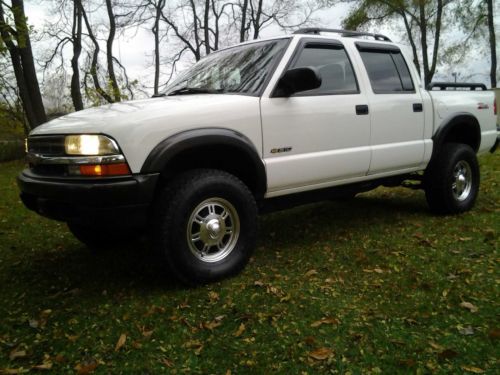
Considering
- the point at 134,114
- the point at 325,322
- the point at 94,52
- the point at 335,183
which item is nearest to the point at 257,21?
the point at 94,52

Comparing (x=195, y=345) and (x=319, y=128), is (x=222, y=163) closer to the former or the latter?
(x=319, y=128)

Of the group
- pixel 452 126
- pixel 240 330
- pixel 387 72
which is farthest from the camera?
pixel 452 126

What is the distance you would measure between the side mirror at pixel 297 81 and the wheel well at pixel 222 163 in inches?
24.9

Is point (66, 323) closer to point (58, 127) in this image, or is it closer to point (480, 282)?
point (58, 127)

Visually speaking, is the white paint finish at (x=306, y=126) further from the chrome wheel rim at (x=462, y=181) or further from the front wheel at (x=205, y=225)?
the chrome wheel rim at (x=462, y=181)

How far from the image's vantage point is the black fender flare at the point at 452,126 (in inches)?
201

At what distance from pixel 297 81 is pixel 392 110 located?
145 cm

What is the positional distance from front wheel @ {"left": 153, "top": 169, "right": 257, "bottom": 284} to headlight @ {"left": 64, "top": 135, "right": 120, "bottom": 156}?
20.0 inches

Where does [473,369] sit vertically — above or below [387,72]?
below

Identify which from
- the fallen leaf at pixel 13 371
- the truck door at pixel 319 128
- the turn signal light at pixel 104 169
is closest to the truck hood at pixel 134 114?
the turn signal light at pixel 104 169

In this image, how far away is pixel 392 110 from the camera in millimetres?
4613

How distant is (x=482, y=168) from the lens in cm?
912

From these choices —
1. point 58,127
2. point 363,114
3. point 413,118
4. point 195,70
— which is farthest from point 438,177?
point 58,127

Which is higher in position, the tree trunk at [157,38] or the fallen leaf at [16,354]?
the tree trunk at [157,38]
